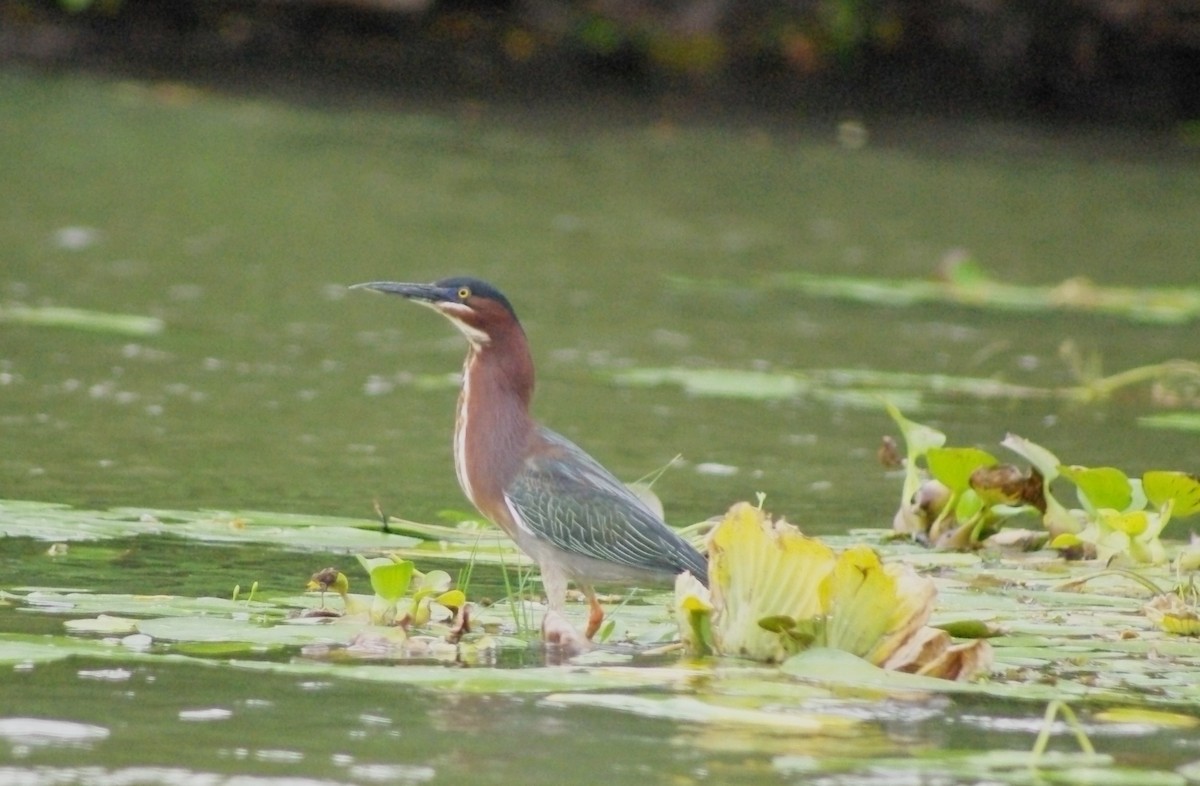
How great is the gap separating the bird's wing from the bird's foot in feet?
1.13

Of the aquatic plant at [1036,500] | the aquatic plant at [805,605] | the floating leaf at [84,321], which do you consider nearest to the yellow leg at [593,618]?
the aquatic plant at [805,605]

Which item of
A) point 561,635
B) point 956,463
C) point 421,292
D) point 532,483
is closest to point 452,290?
point 421,292

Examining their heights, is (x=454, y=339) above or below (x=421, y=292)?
above

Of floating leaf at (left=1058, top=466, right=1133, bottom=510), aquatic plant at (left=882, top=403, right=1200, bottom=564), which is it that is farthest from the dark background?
floating leaf at (left=1058, top=466, right=1133, bottom=510)

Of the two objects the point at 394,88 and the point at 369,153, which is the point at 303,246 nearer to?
the point at 369,153

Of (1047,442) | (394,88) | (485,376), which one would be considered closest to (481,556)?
(485,376)

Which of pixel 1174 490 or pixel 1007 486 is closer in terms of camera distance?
pixel 1174 490

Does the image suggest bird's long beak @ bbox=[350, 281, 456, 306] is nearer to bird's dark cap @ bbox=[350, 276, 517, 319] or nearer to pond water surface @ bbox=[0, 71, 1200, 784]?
bird's dark cap @ bbox=[350, 276, 517, 319]

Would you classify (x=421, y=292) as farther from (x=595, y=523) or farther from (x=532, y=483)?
(x=595, y=523)

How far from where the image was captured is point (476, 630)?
476 centimetres

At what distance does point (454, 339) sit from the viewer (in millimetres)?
10055

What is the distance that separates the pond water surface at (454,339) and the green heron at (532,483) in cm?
56

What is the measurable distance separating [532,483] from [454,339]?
201 inches

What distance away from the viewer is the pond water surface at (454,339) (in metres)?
3.92
